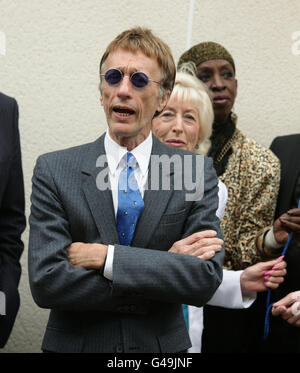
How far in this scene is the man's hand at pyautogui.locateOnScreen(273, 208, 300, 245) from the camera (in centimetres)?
230

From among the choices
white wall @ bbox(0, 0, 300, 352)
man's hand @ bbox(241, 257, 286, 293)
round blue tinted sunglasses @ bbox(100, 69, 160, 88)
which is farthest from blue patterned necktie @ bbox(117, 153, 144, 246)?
white wall @ bbox(0, 0, 300, 352)

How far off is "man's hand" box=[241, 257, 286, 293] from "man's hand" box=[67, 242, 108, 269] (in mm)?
817

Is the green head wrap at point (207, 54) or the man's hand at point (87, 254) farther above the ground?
the green head wrap at point (207, 54)

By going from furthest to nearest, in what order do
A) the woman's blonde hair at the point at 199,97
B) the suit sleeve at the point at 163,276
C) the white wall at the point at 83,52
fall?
the white wall at the point at 83,52 → the woman's blonde hair at the point at 199,97 → the suit sleeve at the point at 163,276

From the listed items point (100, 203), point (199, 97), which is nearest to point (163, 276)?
point (100, 203)

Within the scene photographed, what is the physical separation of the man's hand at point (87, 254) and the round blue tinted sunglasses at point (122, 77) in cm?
53

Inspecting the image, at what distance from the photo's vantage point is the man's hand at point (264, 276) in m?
2.16

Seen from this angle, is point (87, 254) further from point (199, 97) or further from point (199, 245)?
point (199, 97)

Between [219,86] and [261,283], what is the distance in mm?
1109

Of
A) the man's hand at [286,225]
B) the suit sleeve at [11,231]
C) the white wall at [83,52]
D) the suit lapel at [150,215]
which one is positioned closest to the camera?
the suit lapel at [150,215]

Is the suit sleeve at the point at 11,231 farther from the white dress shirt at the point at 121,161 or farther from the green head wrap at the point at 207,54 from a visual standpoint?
the green head wrap at the point at 207,54

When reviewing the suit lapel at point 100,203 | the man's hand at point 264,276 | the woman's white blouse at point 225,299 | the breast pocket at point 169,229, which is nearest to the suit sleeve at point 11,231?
the suit lapel at point 100,203

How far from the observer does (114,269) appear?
5.18ft
